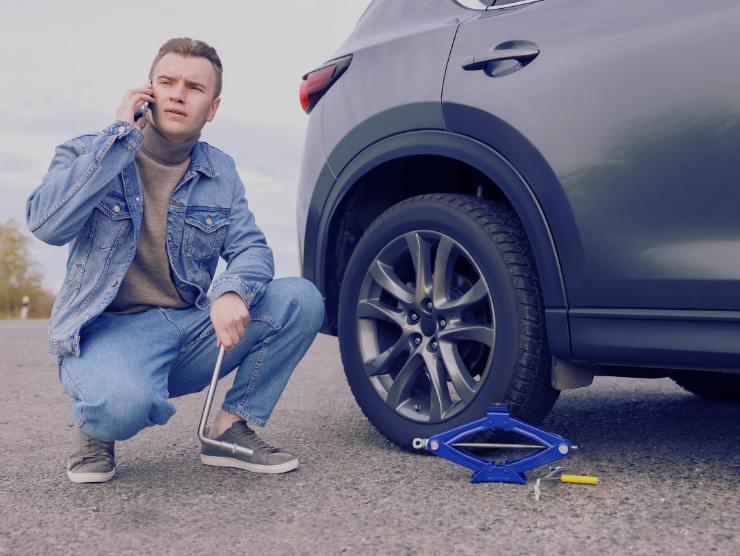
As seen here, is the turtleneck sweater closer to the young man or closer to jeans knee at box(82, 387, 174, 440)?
the young man

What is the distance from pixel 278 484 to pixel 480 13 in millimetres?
1583

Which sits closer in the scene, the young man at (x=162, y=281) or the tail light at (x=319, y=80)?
the young man at (x=162, y=281)

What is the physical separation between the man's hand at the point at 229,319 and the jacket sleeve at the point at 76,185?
0.46 meters

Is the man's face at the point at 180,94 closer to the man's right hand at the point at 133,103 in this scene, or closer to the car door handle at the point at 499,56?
the man's right hand at the point at 133,103

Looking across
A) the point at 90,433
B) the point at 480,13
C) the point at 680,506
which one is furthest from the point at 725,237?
the point at 90,433

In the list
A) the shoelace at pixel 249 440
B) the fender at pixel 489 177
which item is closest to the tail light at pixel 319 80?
the fender at pixel 489 177

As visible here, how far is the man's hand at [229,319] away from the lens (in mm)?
2453

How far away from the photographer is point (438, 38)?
105 inches

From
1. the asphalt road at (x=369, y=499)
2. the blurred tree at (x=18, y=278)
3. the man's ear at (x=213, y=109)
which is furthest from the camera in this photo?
the blurred tree at (x=18, y=278)

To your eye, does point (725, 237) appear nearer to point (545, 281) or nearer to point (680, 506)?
point (545, 281)

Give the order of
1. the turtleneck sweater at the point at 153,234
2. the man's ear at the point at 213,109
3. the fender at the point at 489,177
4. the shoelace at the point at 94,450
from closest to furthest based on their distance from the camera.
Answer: the fender at the point at 489,177 → the shoelace at the point at 94,450 → the turtleneck sweater at the point at 153,234 → the man's ear at the point at 213,109

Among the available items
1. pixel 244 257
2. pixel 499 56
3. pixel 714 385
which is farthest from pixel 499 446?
pixel 714 385

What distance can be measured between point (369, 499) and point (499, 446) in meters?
0.41

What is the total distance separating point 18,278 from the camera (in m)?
31.6
